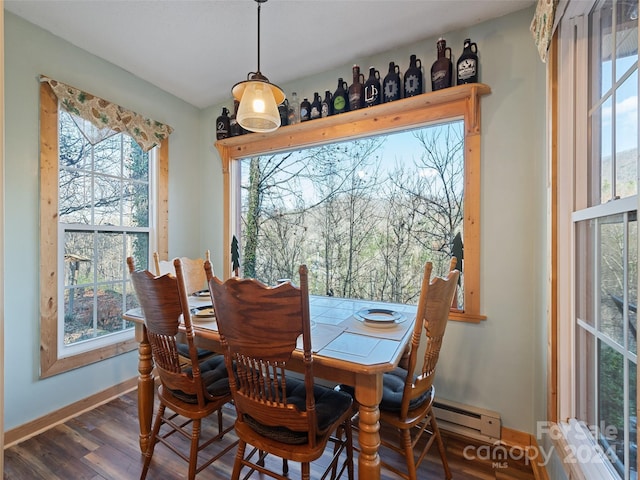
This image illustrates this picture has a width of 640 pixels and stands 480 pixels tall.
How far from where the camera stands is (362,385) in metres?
1.18

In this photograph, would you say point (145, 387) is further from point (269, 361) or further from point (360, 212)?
point (360, 212)

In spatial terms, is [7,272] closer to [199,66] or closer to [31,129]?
[31,129]

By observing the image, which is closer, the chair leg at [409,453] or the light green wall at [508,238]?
the chair leg at [409,453]

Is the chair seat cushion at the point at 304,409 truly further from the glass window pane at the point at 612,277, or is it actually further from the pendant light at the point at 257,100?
the pendant light at the point at 257,100

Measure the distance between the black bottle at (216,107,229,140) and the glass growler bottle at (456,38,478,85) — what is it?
2.06 meters

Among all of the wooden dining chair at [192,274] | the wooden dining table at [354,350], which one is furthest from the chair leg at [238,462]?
the wooden dining chair at [192,274]

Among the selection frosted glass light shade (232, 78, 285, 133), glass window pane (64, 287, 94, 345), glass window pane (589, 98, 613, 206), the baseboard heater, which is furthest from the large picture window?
glass window pane (64, 287, 94, 345)

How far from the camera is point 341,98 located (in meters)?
2.30

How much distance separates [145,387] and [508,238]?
7.80 ft

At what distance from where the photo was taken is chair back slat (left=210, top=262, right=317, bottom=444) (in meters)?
1.06

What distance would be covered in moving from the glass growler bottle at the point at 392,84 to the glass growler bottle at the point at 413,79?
0.20 ft

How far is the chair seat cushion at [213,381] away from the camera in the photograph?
1.48 m

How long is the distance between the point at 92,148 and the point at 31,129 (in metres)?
0.40

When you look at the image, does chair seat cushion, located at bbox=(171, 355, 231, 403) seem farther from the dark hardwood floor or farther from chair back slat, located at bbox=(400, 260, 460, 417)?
chair back slat, located at bbox=(400, 260, 460, 417)
